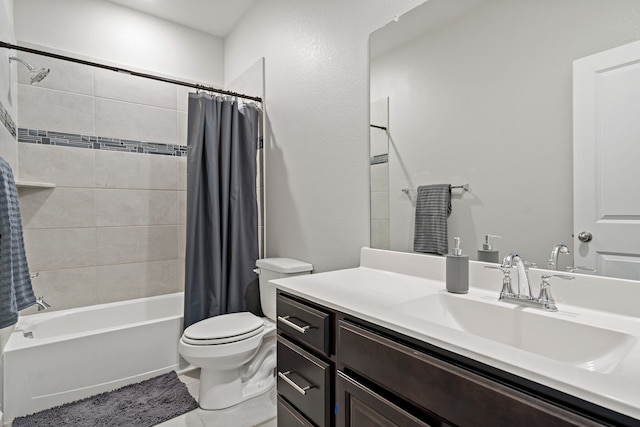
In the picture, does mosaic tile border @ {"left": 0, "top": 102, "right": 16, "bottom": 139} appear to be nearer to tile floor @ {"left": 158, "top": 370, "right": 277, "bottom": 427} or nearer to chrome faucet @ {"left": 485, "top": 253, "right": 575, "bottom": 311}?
tile floor @ {"left": 158, "top": 370, "right": 277, "bottom": 427}

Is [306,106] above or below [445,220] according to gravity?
above

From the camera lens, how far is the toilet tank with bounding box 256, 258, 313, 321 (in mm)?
1956

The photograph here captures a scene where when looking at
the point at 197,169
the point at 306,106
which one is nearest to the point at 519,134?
the point at 306,106

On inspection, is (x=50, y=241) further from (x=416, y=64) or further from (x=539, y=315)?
(x=539, y=315)

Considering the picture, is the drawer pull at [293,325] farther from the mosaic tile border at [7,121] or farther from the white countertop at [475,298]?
the mosaic tile border at [7,121]

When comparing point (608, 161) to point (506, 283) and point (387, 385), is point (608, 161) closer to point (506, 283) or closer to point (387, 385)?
point (506, 283)

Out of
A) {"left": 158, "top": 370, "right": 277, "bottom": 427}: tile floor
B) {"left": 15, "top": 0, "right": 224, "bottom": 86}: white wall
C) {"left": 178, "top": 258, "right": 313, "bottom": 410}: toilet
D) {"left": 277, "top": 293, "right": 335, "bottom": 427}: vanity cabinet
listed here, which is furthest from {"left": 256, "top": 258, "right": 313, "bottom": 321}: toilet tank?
{"left": 15, "top": 0, "right": 224, "bottom": 86}: white wall

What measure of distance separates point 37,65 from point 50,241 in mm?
1219

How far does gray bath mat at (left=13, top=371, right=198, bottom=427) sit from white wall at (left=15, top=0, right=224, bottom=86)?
237 centimetres

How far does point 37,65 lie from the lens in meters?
2.29

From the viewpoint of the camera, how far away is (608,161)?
36.0 inches

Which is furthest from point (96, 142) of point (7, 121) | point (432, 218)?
point (432, 218)

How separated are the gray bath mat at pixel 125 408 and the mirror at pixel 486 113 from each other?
4.85ft

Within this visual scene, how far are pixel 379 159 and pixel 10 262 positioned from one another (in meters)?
1.58
